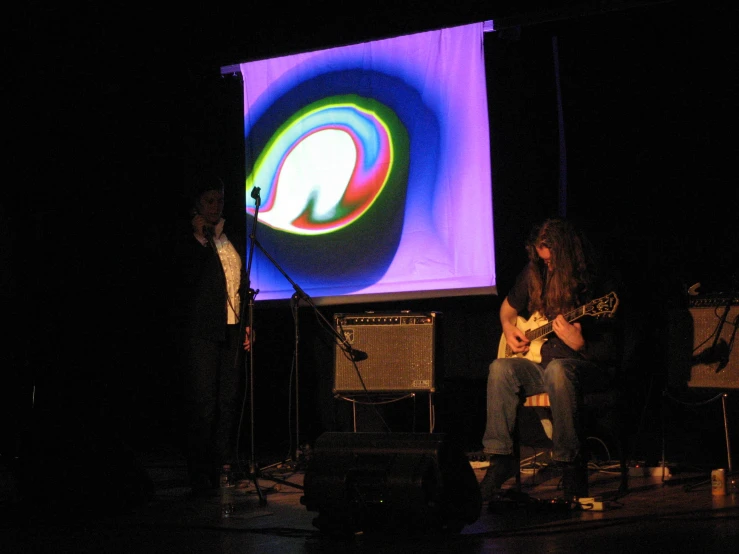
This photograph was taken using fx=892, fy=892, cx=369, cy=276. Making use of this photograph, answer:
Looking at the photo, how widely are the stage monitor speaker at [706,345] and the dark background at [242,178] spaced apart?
169mm

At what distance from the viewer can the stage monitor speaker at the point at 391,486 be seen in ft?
9.60

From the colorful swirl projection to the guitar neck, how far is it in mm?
1508

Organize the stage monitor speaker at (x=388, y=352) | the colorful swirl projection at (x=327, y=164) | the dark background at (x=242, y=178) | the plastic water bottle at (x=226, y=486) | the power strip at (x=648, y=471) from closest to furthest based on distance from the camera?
the plastic water bottle at (x=226, y=486) < the power strip at (x=648, y=471) < the dark background at (x=242, y=178) < the stage monitor speaker at (x=388, y=352) < the colorful swirl projection at (x=327, y=164)

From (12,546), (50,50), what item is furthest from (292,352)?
(12,546)

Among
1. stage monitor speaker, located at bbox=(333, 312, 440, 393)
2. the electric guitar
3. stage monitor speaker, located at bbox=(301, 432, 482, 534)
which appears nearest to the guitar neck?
the electric guitar

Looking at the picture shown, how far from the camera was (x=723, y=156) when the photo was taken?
4695 millimetres

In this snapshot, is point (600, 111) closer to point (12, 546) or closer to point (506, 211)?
point (506, 211)

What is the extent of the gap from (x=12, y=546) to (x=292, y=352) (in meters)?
3.02

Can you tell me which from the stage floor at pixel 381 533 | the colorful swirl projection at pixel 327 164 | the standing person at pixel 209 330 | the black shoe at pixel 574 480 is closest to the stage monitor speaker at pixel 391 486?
the stage floor at pixel 381 533

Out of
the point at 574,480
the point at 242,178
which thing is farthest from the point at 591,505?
the point at 242,178

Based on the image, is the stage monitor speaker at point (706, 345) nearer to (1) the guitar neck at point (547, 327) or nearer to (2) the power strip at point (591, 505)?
(1) the guitar neck at point (547, 327)

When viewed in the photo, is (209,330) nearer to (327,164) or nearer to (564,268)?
(327,164)

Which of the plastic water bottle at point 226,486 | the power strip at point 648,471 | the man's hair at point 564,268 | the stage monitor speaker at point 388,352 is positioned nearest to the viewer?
the plastic water bottle at point 226,486

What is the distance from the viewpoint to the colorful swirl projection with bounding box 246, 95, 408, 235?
534cm
